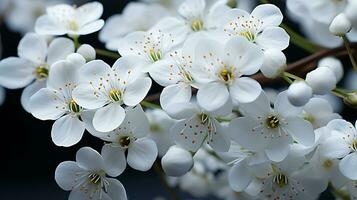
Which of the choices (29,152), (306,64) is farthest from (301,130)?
(29,152)

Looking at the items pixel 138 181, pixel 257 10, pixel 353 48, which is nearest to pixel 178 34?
pixel 257 10

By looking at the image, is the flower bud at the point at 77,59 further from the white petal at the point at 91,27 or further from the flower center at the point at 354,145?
the flower center at the point at 354,145

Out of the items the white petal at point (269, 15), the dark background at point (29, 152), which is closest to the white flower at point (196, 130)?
the white petal at point (269, 15)

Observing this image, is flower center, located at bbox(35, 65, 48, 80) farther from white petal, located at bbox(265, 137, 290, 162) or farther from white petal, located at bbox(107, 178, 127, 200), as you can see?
white petal, located at bbox(265, 137, 290, 162)

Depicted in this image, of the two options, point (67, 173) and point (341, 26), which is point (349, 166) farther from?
point (67, 173)

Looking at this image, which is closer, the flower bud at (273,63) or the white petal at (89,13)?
the flower bud at (273,63)

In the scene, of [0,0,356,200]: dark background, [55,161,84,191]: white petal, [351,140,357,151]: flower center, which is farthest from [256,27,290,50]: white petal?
[0,0,356,200]: dark background
